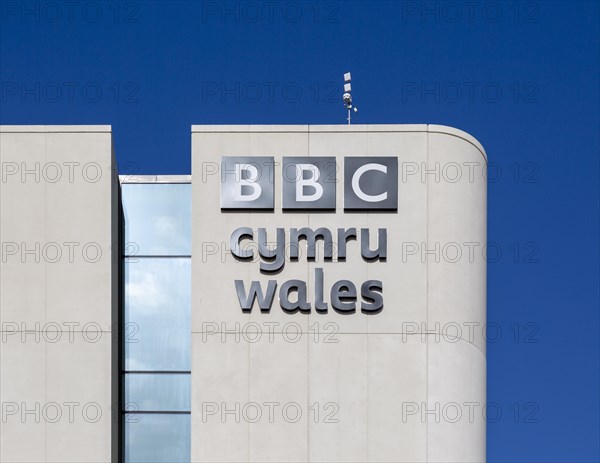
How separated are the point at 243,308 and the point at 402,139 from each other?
17.1 feet

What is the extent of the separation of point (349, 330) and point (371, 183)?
10.9ft

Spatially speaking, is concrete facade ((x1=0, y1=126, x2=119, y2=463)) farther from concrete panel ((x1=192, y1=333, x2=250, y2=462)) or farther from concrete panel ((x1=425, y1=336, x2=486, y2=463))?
concrete panel ((x1=425, y1=336, x2=486, y2=463))

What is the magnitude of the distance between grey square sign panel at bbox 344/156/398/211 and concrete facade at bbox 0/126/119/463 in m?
5.34

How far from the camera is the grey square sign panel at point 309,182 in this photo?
28578 mm

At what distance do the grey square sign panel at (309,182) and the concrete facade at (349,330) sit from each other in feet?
0.54

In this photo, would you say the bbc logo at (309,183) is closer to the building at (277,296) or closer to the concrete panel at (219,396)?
the building at (277,296)

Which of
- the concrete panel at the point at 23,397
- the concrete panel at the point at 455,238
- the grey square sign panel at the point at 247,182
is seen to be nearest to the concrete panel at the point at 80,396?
the concrete panel at the point at 23,397

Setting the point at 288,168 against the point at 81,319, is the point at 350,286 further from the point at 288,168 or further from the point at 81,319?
the point at 81,319

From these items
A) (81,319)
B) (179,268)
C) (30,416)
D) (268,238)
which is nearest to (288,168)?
(268,238)

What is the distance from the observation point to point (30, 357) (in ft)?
91.8

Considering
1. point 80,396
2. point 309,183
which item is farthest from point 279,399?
point 309,183

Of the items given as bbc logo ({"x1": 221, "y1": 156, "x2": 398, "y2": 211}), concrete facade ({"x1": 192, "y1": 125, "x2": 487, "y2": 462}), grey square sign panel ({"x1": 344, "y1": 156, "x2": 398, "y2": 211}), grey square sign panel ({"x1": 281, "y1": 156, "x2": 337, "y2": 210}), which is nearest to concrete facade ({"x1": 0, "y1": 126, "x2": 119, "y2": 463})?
concrete facade ({"x1": 192, "y1": 125, "x2": 487, "y2": 462})

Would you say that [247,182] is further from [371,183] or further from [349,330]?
[349,330]

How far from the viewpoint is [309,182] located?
2866 cm
